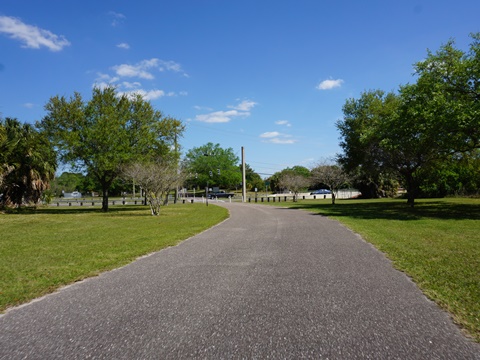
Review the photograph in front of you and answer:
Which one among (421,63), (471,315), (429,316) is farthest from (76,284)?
(421,63)

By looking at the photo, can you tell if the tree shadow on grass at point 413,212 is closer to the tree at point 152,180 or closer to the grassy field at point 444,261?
the grassy field at point 444,261

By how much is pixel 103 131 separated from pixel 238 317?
90.8 ft

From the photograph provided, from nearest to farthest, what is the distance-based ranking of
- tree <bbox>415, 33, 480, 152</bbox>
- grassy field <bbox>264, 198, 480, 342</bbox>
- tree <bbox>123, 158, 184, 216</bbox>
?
grassy field <bbox>264, 198, 480, 342</bbox>, tree <bbox>415, 33, 480, 152</bbox>, tree <bbox>123, 158, 184, 216</bbox>

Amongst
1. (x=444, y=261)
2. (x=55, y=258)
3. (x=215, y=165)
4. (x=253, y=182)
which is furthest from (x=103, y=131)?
(x=253, y=182)

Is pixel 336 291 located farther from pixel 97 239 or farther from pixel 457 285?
pixel 97 239

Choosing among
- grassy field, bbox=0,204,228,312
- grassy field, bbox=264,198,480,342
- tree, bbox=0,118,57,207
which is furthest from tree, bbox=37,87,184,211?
grassy field, bbox=264,198,480,342

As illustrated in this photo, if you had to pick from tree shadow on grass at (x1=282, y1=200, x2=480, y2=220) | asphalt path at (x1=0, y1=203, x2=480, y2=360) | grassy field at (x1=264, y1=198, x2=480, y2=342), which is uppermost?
tree shadow on grass at (x1=282, y1=200, x2=480, y2=220)

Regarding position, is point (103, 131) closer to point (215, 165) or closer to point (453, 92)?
point (453, 92)

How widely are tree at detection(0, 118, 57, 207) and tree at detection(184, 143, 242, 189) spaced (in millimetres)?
70914

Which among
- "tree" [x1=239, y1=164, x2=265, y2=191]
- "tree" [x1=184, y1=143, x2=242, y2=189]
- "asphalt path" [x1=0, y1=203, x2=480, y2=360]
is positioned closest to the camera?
"asphalt path" [x1=0, y1=203, x2=480, y2=360]

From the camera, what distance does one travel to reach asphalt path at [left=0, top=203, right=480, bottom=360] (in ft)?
11.4

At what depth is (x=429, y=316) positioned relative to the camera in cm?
441

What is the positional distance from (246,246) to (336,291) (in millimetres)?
5034

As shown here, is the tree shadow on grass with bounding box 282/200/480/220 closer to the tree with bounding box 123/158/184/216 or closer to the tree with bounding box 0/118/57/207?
the tree with bounding box 123/158/184/216
